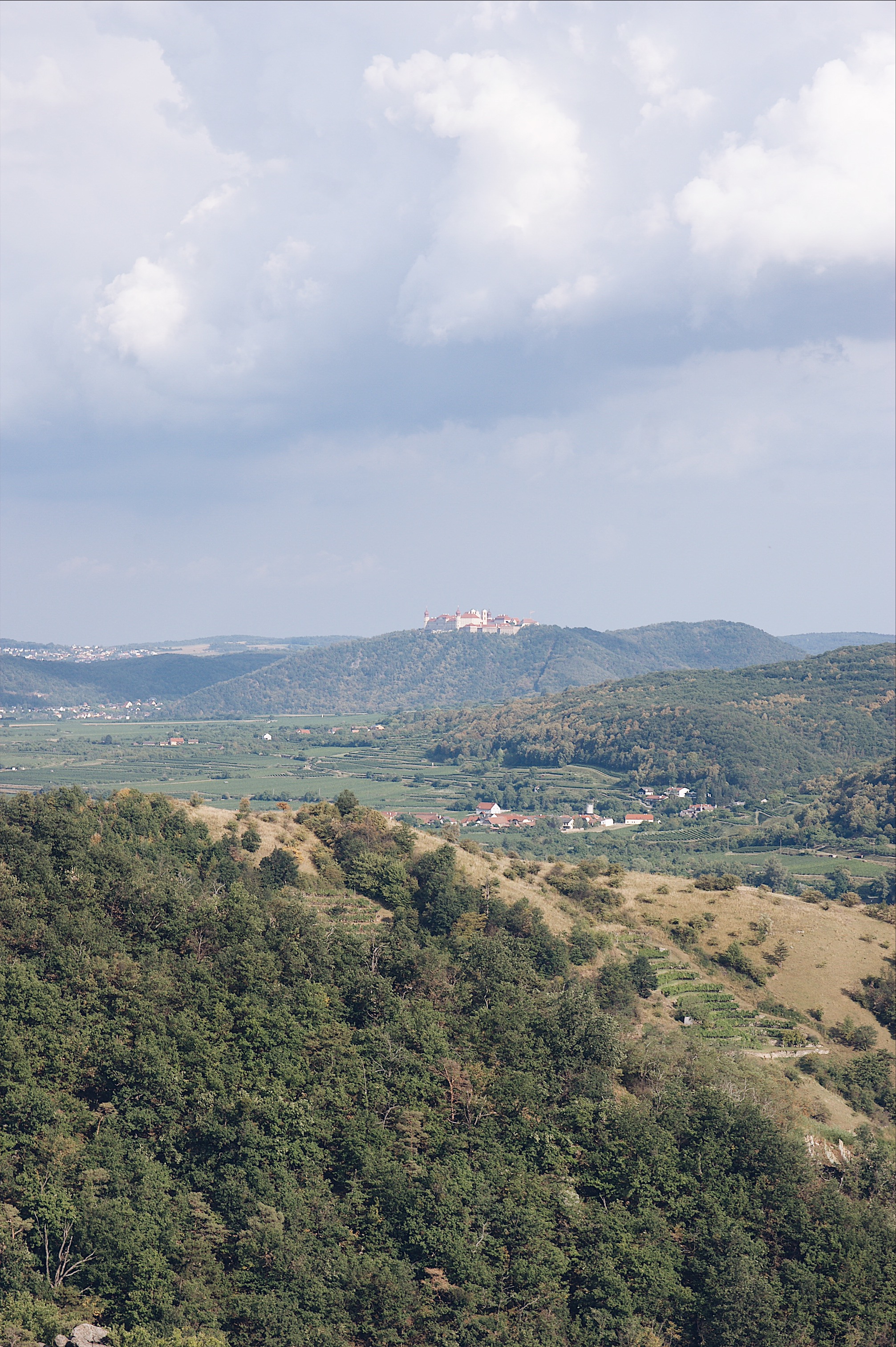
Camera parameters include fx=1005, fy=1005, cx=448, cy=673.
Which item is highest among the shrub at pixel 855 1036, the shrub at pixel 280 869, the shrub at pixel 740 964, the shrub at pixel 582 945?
the shrub at pixel 280 869

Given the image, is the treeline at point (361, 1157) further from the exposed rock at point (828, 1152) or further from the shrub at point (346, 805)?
the shrub at point (346, 805)

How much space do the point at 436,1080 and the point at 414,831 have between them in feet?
132

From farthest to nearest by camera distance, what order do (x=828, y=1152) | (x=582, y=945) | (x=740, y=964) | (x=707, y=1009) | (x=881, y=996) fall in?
(x=740, y=964) → (x=881, y=996) → (x=582, y=945) → (x=707, y=1009) → (x=828, y=1152)

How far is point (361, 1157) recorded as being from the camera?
48469mm

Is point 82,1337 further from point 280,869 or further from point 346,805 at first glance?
point 346,805

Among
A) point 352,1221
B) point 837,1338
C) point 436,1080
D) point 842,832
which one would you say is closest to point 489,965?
point 436,1080

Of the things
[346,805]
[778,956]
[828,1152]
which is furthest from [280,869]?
[828,1152]

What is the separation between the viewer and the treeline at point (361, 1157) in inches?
1678

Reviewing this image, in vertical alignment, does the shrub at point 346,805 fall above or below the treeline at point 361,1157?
above

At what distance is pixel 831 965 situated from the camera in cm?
8138

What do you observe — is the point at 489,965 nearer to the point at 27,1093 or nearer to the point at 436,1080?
the point at 436,1080

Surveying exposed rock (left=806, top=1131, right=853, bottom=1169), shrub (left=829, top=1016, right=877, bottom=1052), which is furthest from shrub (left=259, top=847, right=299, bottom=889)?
shrub (left=829, top=1016, right=877, bottom=1052)

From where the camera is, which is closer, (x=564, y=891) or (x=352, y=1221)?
(x=352, y=1221)

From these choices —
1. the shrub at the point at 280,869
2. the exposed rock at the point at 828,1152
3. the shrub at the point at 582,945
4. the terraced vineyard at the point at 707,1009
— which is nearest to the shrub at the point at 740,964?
the terraced vineyard at the point at 707,1009
